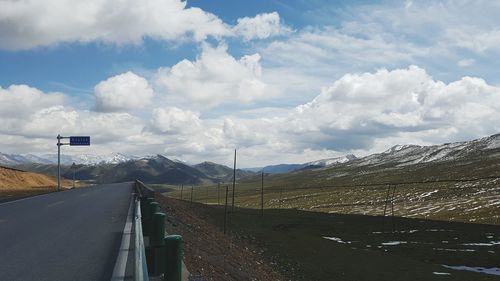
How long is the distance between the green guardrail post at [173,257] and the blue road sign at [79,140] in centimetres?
6319

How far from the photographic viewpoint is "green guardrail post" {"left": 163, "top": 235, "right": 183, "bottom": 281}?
20.3ft

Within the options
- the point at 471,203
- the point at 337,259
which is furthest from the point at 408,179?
the point at 337,259

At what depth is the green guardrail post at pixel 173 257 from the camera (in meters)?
6.18

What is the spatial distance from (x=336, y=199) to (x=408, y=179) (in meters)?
55.7

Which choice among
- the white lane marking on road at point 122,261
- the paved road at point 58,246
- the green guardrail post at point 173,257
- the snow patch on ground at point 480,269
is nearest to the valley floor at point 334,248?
the snow patch on ground at point 480,269

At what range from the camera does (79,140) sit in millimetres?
67375

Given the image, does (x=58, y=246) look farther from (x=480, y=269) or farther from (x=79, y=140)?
(x=79, y=140)

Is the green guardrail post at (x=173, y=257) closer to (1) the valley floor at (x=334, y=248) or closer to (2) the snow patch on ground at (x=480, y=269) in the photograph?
(1) the valley floor at (x=334, y=248)

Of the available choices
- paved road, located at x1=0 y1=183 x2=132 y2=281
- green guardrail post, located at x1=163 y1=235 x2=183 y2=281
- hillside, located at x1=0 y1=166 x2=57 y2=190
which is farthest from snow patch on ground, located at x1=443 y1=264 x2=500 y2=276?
hillside, located at x1=0 y1=166 x2=57 y2=190

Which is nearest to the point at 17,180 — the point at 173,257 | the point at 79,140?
the point at 79,140

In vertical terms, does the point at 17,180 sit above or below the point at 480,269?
above

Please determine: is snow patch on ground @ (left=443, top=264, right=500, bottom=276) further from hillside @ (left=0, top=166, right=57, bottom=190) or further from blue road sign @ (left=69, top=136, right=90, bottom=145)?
hillside @ (left=0, top=166, right=57, bottom=190)

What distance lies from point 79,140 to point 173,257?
6521 cm

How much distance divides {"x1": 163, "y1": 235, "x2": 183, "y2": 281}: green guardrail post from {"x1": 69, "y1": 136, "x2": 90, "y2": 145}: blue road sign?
63190 millimetres
